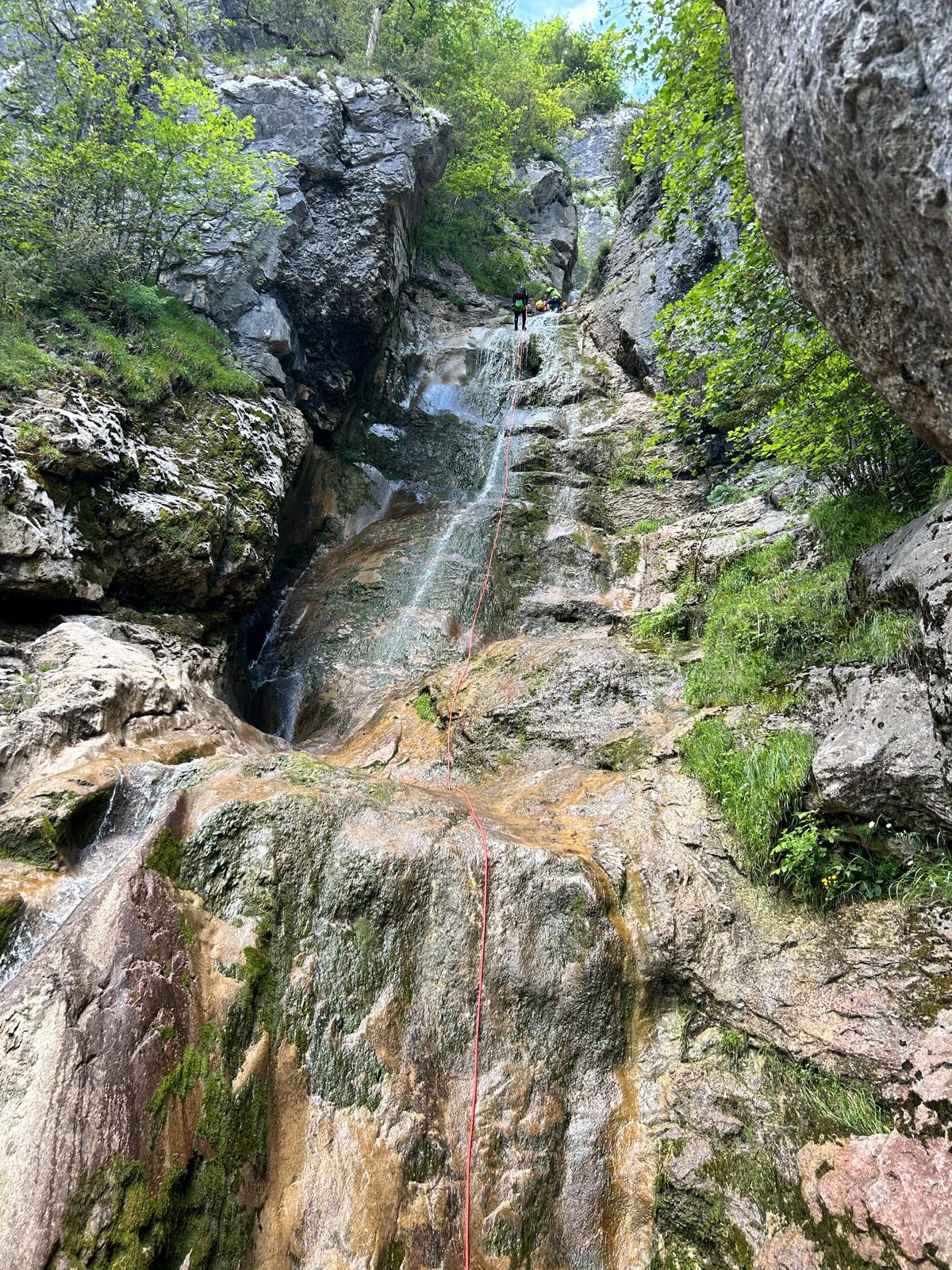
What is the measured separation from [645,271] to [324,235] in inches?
318

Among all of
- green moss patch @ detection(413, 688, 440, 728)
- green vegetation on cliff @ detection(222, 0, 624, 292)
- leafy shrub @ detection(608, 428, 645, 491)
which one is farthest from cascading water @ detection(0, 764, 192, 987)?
green vegetation on cliff @ detection(222, 0, 624, 292)

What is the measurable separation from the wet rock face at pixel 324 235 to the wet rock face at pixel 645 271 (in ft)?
19.8

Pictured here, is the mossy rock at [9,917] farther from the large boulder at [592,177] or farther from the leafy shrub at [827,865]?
the large boulder at [592,177]

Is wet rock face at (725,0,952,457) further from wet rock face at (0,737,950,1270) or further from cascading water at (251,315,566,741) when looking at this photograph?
cascading water at (251,315,566,741)

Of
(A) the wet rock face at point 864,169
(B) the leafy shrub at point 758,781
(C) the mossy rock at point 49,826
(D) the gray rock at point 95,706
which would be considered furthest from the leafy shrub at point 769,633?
(C) the mossy rock at point 49,826

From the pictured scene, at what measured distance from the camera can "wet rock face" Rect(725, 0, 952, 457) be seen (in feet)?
9.02

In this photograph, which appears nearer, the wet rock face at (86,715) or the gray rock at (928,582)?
the gray rock at (928,582)

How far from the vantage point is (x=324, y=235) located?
1493 centimetres

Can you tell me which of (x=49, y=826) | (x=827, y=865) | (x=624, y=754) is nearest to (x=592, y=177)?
(x=624, y=754)

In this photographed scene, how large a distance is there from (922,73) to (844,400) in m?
4.21

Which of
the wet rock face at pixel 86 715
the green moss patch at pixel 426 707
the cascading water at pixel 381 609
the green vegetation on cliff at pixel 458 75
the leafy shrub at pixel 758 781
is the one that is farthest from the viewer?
the green vegetation on cliff at pixel 458 75

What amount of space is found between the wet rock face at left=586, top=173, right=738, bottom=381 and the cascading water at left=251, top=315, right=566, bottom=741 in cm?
390

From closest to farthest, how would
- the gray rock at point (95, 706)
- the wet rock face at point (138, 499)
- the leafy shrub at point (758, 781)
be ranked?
the leafy shrub at point (758, 781)
the gray rock at point (95, 706)
the wet rock face at point (138, 499)

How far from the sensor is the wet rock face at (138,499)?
23.7 feet
